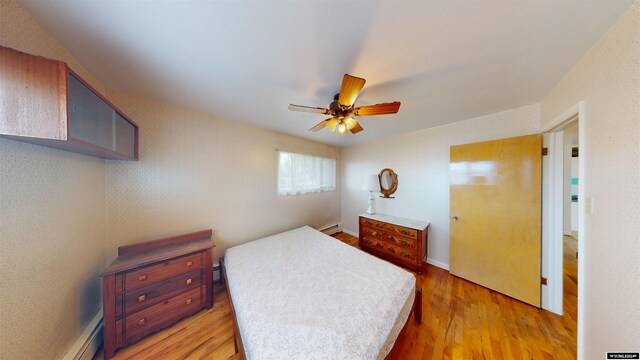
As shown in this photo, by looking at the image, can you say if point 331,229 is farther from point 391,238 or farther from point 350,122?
point 350,122

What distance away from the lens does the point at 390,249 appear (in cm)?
266

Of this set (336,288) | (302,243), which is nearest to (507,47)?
(336,288)

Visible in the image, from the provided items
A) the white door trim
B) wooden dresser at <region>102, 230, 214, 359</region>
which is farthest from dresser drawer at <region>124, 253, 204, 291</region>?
the white door trim

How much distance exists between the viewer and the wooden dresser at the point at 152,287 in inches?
51.0

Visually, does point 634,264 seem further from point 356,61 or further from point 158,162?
point 158,162

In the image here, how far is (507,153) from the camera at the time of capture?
76.0 inches

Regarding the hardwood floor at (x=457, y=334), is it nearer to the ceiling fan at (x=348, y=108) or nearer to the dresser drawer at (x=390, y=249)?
the dresser drawer at (x=390, y=249)

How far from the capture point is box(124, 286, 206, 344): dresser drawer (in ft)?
4.48

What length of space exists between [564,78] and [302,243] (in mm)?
2956

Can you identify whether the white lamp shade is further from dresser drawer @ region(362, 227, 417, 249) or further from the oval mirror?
dresser drawer @ region(362, 227, 417, 249)

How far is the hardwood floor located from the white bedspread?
37 centimetres

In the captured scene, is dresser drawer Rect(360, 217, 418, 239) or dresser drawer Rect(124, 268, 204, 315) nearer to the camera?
dresser drawer Rect(124, 268, 204, 315)

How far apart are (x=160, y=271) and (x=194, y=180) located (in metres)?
0.98

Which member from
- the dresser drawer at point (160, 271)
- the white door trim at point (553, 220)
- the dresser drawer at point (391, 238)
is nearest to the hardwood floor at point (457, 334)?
the white door trim at point (553, 220)
